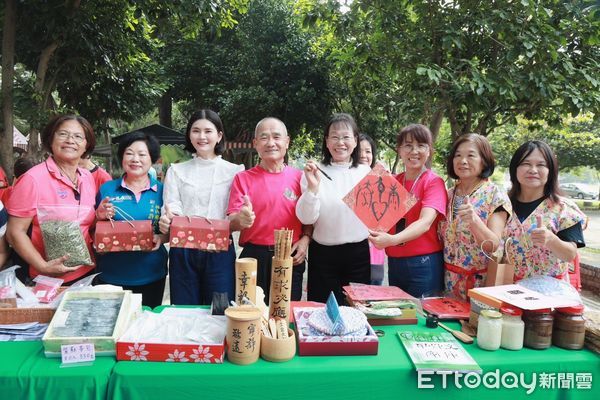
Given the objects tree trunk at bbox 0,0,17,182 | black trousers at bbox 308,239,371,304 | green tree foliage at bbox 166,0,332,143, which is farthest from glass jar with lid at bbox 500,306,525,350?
green tree foliage at bbox 166,0,332,143

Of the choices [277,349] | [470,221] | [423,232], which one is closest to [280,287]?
[277,349]

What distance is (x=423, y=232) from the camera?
256cm

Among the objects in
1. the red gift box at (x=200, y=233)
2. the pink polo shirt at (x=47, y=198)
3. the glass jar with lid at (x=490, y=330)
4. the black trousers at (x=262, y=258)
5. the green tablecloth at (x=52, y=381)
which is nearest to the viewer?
the green tablecloth at (x=52, y=381)

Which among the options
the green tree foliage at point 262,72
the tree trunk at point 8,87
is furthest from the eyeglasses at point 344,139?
the green tree foliage at point 262,72

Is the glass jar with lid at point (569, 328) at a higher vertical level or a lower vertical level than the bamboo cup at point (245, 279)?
lower

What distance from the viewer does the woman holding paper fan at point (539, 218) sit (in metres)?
2.26

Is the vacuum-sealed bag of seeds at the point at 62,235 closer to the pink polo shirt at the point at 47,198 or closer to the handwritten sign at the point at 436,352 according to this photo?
the pink polo shirt at the point at 47,198

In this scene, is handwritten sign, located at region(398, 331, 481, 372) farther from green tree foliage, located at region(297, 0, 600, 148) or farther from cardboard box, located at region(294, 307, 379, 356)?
green tree foliage, located at region(297, 0, 600, 148)

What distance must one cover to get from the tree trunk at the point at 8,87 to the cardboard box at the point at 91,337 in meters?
4.52

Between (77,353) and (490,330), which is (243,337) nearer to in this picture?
(77,353)

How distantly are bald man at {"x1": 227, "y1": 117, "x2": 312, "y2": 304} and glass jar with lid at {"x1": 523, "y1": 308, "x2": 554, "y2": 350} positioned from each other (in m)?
1.44

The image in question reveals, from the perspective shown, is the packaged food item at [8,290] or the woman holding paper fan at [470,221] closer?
the packaged food item at [8,290]

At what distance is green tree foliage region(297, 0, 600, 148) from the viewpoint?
5.08 meters

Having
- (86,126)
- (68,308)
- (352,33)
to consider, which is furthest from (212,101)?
(68,308)
